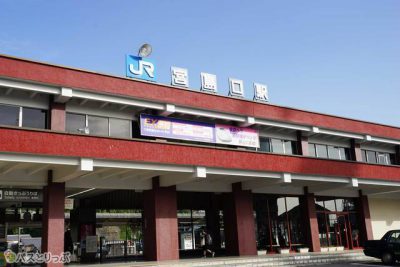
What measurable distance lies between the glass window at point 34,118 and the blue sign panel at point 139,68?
4171 mm

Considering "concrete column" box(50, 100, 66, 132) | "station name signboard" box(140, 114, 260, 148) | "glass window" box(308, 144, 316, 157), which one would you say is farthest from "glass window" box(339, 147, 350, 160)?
A: "concrete column" box(50, 100, 66, 132)

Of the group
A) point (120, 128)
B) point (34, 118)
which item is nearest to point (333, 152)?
point (120, 128)

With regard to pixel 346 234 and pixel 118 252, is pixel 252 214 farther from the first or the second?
pixel 118 252

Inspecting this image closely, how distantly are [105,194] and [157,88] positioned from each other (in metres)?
6.38

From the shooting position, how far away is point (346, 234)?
27.1 metres

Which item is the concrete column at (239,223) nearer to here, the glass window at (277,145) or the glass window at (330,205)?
the glass window at (277,145)

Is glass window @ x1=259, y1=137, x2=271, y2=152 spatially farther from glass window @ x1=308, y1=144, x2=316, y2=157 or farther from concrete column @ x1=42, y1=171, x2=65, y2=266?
concrete column @ x1=42, y1=171, x2=65, y2=266

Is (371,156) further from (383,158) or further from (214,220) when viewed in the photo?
(214,220)

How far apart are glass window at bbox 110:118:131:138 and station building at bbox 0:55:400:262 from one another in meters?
0.05

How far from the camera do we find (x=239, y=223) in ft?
70.8

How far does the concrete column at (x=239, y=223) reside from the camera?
21469mm

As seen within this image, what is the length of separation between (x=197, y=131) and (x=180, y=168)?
3.41 metres

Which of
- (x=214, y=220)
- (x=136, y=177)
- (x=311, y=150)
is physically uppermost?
(x=311, y=150)

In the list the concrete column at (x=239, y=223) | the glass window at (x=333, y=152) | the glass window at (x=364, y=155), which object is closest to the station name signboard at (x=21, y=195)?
the concrete column at (x=239, y=223)
